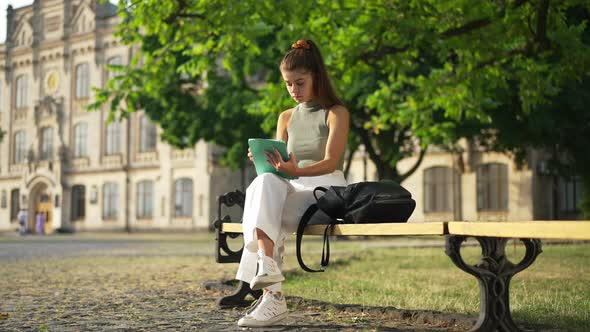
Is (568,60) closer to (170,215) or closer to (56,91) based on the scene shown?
(170,215)

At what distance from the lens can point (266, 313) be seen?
4785 mm

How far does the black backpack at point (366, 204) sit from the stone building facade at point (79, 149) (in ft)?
127

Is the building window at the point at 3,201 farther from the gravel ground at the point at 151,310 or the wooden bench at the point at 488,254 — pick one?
the wooden bench at the point at 488,254

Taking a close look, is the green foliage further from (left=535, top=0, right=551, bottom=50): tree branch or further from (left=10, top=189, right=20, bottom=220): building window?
(left=10, top=189, right=20, bottom=220): building window

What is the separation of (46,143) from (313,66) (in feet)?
167

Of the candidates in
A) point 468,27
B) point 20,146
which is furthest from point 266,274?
point 20,146

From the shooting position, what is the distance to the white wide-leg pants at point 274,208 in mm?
4715

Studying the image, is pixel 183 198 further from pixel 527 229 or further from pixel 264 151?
pixel 527 229

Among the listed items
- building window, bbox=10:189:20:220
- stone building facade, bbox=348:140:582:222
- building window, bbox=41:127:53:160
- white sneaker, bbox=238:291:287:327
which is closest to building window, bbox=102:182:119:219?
building window, bbox=41:127:53:160

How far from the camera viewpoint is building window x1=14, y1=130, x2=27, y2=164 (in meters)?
54.7

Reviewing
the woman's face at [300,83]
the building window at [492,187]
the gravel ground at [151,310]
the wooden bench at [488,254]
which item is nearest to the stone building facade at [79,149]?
the building window at [492,187]

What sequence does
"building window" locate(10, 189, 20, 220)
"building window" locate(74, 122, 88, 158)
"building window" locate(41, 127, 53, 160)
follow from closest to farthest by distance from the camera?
"building window" locate(74, 122, 88, 158), "building window" locate(41, 127, 53, 160), "building window" locate(10, 189, 20, 220)

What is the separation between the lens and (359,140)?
26.3 metres

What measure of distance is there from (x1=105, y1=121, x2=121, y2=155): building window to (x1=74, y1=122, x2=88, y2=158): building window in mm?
1989
